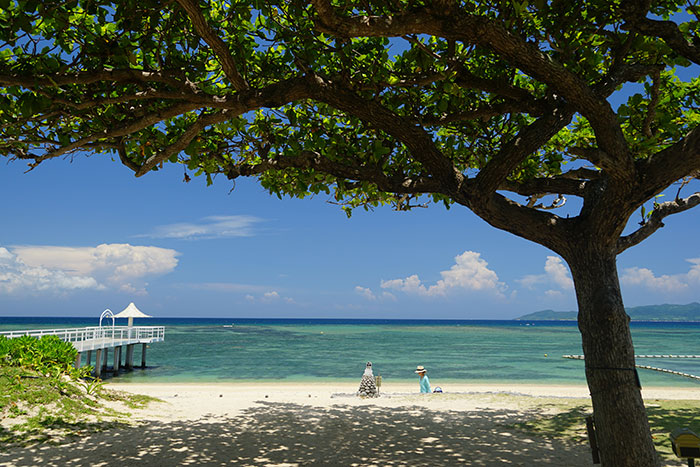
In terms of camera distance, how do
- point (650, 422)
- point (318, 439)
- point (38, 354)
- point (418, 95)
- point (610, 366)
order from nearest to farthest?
1. point (610, 366)
2. point (418, 95)
3. point (318, 439)
4. point (650, 422)
5. point (38, 354)

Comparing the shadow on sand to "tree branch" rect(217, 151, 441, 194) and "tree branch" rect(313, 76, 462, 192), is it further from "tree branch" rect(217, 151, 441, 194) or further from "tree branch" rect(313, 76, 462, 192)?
"tree branch" rect(313, 76, 462, 192)

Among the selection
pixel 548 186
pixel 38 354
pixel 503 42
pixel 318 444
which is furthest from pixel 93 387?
pixel 503 42

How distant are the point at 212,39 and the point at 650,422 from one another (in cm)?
910

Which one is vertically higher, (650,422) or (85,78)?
(85,78)

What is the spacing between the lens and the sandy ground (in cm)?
633

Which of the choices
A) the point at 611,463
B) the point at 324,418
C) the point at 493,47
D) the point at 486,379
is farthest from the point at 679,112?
the point at 486,379

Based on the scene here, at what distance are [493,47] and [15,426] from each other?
8.65 metres

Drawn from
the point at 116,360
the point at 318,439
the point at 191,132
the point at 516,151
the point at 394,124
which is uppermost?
the point at 394,124

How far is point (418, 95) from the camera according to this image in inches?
225

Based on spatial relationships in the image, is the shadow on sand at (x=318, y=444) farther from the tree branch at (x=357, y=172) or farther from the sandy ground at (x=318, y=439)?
the tree branch at (x=357, y=172)

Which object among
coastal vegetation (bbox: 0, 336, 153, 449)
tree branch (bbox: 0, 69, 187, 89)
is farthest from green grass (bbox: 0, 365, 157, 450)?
tree branch (bbox: 0, 69, 187, 89)

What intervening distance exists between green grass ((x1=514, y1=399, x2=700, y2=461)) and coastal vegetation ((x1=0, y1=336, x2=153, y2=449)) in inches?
297

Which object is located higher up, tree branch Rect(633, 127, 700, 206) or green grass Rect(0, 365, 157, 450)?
tree branch Rect(633, 127, 700, 206)

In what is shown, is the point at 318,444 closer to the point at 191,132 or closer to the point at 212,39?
the point at 191,132
